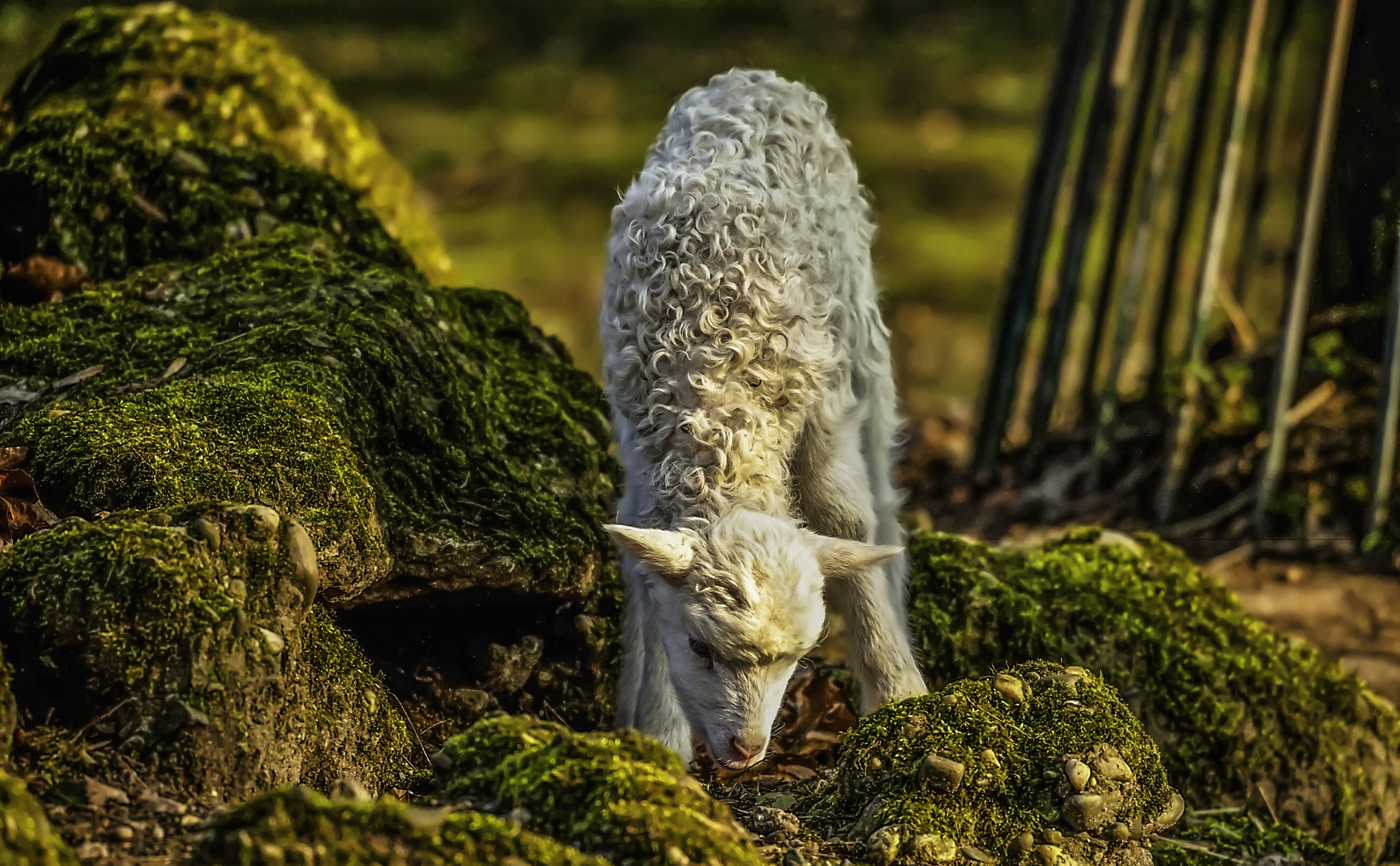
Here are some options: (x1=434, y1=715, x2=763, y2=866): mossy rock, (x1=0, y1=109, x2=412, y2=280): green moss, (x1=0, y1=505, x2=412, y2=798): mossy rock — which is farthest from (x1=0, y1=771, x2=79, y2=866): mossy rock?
(x1=0, y1=109, x2=412, y2=280): green moss

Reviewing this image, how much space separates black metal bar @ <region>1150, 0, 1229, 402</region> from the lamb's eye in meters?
4.52

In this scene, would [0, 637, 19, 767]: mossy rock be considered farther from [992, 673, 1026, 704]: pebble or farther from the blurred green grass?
the blurred green grass

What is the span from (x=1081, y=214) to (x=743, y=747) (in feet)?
16.2

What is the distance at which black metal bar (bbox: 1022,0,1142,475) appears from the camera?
25.2 ft

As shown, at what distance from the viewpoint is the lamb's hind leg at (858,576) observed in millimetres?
4664

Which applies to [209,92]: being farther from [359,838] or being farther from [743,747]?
[359,838]

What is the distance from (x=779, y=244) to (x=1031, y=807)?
1957 millimetres

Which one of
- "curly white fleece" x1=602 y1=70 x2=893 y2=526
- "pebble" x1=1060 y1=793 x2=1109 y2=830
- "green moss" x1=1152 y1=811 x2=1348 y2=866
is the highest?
"curly white fleece" x1=602 y1=70 x2=893 y2=526

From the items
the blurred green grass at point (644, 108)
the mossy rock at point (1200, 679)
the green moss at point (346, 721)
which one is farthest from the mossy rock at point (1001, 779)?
the blurred green grass at point (644, 108)

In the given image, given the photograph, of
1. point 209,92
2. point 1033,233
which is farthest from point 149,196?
point 1033,233

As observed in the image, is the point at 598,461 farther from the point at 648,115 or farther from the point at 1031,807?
the point at 648,115

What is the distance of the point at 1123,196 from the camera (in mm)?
7961

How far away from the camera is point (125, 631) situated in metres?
3.04

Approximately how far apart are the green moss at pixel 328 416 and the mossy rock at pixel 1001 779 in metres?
1.38
